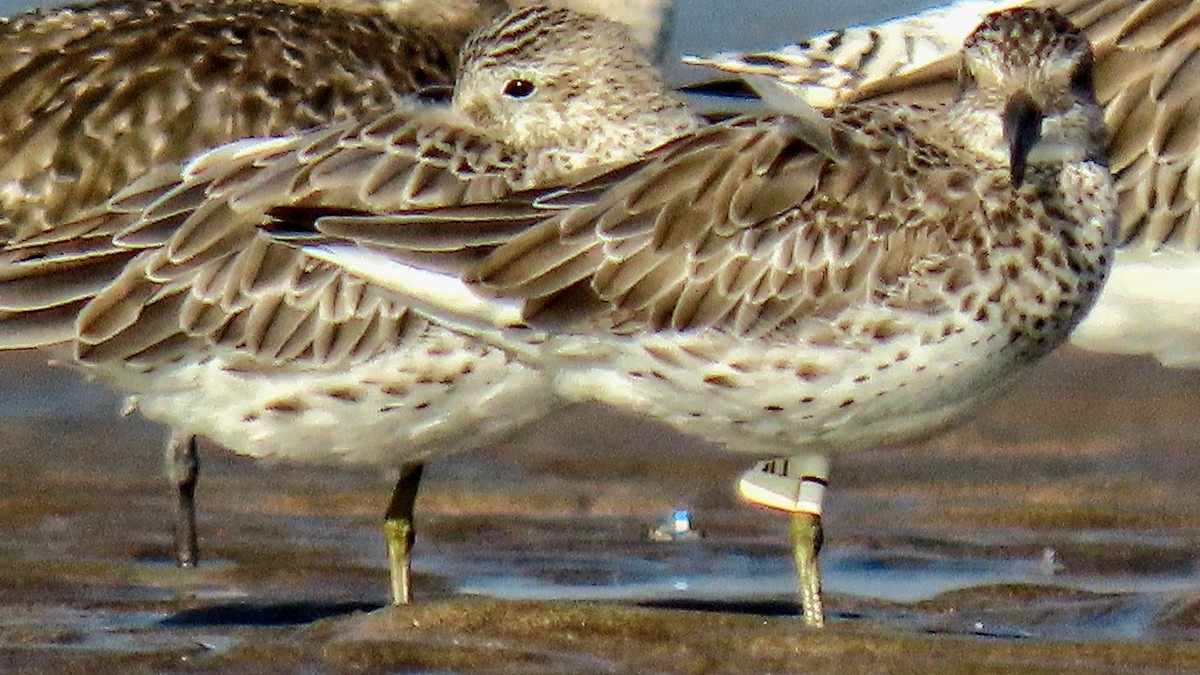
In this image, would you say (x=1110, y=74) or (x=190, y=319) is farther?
(x=1110, y=74)

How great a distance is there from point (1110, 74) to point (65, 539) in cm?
321

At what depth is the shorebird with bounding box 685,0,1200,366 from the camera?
308 inches

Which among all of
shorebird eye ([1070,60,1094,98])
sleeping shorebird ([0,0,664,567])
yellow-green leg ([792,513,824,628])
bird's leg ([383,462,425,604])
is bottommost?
bird's leg ([383,462,425,604])

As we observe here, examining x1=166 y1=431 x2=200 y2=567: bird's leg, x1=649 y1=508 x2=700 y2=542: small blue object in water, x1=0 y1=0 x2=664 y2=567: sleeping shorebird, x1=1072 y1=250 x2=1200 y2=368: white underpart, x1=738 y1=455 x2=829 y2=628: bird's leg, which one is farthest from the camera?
x1=1072 y1=250 x2=1200 y2=368: white underpart

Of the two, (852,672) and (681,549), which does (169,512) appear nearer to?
(681,549)

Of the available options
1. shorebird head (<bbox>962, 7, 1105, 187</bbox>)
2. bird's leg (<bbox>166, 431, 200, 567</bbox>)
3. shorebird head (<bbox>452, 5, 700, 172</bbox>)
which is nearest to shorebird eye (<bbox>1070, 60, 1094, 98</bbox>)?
shorebird head (<bbox>962, 7, 1105, 187</bbox>)

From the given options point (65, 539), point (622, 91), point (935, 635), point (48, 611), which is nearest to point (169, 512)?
point (65, 539)

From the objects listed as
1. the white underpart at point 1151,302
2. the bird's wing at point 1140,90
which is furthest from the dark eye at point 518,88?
the white underpart at point 1151,302

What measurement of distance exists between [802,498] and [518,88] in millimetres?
1150

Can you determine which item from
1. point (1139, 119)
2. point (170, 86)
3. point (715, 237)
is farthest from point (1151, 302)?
point (170, 86)

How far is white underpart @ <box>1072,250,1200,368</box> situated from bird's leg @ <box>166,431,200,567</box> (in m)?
2.55

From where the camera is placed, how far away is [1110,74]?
792 centimetres

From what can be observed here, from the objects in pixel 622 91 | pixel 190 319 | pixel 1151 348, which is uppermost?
pixel 622 91

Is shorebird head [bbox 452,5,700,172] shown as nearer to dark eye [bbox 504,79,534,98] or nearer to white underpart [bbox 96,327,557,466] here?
dark eye [bbox 504,79,534,98]
